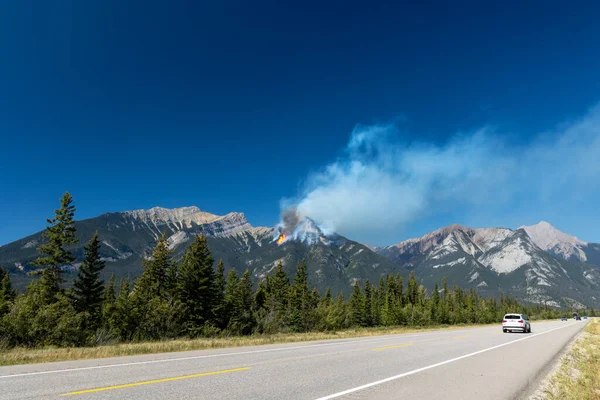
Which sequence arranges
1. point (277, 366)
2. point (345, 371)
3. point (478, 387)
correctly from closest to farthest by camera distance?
1. point (478, 387)
2. point (345, 371)
3. point (277, 366)

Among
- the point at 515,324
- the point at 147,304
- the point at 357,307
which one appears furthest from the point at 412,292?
the point at 147,304

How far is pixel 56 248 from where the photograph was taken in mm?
37250

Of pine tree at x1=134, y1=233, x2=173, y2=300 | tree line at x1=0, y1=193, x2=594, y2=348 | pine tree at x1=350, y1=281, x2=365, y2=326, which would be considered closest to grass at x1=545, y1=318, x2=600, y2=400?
tree line at x1=0, y1=193, x2=594, y2=348

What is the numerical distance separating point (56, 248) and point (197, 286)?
1532 centimetres

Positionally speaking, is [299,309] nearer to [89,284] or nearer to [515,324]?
[515,324]

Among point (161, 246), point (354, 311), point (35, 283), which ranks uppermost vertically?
point (161, 246)

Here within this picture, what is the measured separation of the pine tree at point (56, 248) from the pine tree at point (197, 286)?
12.4m

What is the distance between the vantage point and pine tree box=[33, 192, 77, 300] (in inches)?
1438

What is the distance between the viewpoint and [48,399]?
6383 mm

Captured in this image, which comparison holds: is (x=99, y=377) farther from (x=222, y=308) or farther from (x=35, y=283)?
(x=222, y=308)

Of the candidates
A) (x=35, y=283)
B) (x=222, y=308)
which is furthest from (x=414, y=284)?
(x=35, y=283)

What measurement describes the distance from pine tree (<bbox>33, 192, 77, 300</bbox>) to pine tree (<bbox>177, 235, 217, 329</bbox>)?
12.4 m

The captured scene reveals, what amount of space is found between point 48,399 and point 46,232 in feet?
123

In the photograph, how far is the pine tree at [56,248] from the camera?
3653 cm
